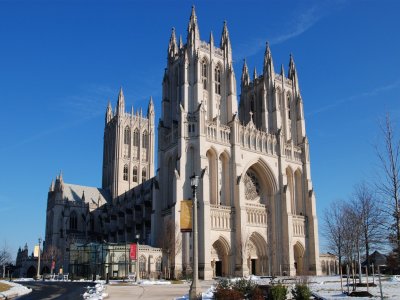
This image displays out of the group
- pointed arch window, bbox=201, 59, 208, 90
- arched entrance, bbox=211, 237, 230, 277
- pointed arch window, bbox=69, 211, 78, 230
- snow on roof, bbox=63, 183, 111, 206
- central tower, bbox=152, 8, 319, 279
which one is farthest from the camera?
snow on roof, bbox=63, 183, 111, 206

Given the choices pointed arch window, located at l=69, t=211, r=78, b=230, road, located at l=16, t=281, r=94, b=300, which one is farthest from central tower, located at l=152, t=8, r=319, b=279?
pointed arch window, located at l=69, t=211, r=78, b=230

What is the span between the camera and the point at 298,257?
2751 inches

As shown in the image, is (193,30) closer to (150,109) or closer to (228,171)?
(228,171)

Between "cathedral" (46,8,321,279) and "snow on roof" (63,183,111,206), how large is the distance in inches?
605

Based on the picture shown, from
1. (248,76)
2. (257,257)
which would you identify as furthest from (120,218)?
(248,76)

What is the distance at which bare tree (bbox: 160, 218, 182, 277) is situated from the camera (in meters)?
56.8

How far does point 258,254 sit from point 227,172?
13635 mm

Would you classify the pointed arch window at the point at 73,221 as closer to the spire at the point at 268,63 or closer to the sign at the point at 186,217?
the spire at the point at 268,63

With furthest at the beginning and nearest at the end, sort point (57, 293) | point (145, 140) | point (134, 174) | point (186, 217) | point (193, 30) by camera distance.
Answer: point (145, 140) < point (134, 174) < point (193, 30) < point (57, 293) < point (186, 217)

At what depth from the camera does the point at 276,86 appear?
78.7 meters

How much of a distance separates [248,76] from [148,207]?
3184cm

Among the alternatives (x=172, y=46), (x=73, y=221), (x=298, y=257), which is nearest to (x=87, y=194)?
(x=73, y=221)

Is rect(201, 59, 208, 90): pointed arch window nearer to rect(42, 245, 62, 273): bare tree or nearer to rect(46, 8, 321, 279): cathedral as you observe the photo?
rect(46, 8, 321, 279): cathedral

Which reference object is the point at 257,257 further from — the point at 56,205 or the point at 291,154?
the point at 56,205
